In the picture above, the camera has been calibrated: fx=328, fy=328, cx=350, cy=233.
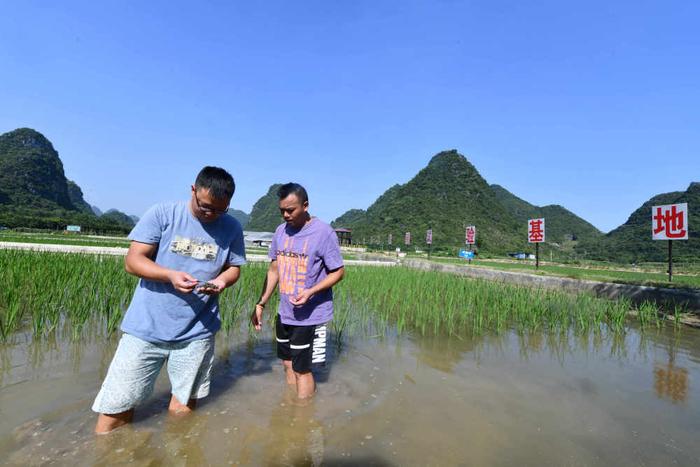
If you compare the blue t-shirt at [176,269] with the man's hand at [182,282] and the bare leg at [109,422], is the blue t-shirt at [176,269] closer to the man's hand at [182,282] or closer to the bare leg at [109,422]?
the man's hand at [182,282]

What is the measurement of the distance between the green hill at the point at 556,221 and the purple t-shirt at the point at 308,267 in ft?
205

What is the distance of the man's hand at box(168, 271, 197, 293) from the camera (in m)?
1.37

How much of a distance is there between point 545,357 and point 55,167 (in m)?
74.2

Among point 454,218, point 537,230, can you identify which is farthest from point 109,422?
point 454,218

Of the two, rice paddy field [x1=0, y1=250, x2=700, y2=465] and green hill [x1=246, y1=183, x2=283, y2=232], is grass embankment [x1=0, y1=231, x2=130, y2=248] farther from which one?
green hill [x1=246, y1=183, x2=283, y2=232]

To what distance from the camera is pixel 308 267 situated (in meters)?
1.89

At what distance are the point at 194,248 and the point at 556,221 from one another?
283 feet

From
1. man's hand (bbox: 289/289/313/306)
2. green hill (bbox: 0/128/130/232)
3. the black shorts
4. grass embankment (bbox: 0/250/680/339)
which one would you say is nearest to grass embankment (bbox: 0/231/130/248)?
grass embankment (bbox: 0/250/680/339)

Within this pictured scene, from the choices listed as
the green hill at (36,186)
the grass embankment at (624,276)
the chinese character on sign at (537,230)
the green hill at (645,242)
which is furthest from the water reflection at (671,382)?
the green hill at (36,186)

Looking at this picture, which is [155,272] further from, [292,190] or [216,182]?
[292,190]

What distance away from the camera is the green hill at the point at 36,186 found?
3806 centimetres

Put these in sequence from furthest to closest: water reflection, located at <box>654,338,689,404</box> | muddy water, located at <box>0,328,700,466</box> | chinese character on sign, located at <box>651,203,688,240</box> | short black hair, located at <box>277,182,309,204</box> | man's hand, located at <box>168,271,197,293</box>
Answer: chinese character on sign, located at <box>651,203,688,240</box> < water reflection, located at <box>654,338,689,404</box> < short black hair, located at <box>277,182,309,204</box> < muddy water, located at <box>0,328,700,466</box> < man's hand, located at <box>168,271,197,293</box>

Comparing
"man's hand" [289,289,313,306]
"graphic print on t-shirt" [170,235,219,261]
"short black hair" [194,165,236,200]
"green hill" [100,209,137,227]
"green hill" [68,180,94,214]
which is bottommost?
"man's hand" [289,289,313,306]

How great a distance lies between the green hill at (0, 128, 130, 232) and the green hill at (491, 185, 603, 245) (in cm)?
6439
